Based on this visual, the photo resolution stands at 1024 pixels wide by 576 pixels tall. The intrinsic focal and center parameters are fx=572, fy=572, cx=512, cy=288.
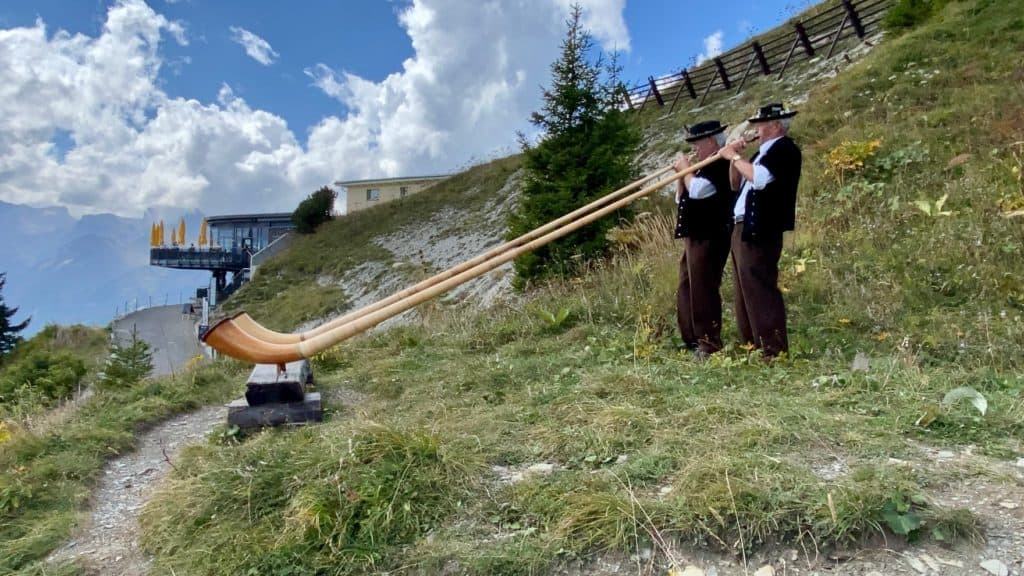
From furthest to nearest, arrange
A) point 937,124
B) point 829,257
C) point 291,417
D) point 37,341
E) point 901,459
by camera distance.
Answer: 1. point 37,341
2. point 937,124
3. point 829,257
4. point 291,417
5. point 901,459

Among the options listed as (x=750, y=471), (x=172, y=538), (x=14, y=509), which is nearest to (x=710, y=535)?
(x=750, y=471)

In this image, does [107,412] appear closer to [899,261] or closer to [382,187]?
[899,261]

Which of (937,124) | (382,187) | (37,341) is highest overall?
(382,187)

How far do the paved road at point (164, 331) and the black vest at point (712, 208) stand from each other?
26074 mm

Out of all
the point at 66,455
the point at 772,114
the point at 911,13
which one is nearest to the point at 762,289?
the point at 772,114

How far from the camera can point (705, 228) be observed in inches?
174

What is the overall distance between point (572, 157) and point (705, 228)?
5046 millimetres

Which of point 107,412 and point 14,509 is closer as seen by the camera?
point 14,509

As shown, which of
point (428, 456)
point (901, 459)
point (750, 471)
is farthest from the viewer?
point (428, 456)

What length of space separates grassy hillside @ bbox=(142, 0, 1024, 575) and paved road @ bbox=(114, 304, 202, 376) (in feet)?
81.3

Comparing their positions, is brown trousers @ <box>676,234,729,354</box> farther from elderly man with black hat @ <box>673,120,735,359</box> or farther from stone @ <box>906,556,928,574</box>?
stone @ <box>906,556,928,574</box>

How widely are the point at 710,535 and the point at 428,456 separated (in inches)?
48.4

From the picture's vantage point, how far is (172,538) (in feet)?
7.80

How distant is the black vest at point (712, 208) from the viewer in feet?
14.4
